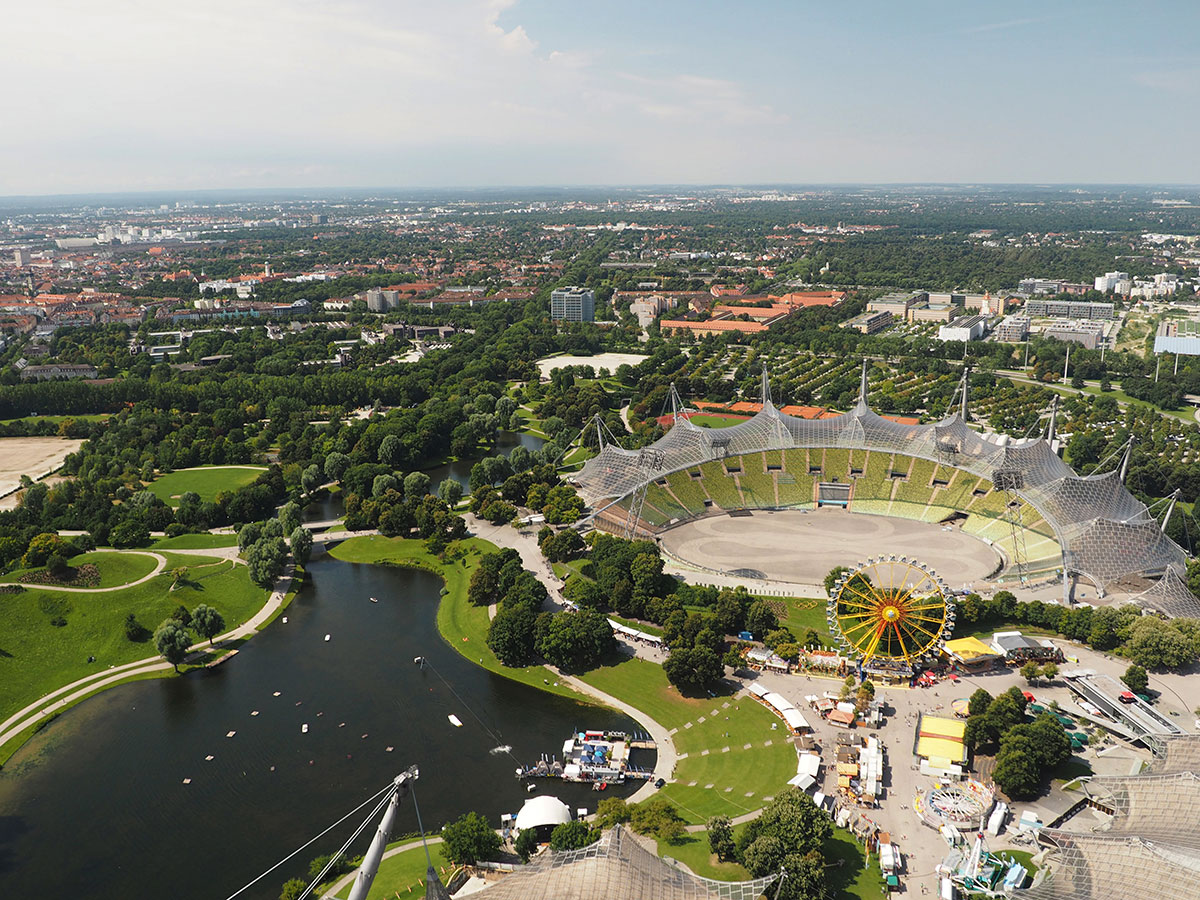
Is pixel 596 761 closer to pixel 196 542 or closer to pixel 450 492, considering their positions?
pixel 450 492

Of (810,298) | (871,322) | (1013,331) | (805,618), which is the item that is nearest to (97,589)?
(805,618)

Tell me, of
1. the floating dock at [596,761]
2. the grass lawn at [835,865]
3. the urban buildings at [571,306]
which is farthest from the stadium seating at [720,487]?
the urban buildings at [571,306]

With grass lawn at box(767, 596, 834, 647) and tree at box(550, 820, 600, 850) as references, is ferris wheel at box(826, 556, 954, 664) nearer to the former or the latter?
grass lawn at box(767, 596, 834, 647)

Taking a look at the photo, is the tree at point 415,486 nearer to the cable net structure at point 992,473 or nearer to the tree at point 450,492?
the tree at point 450,492

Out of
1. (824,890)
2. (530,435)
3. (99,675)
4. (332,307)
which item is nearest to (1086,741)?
(824,890)

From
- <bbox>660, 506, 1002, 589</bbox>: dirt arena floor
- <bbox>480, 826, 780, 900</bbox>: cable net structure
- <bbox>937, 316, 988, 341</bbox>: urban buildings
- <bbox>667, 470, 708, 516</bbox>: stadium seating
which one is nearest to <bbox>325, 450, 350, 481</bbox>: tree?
<bbox>667, 470, 708, 516</bbox>: stadium seating

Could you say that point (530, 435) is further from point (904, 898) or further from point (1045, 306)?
point (1045, 306)
